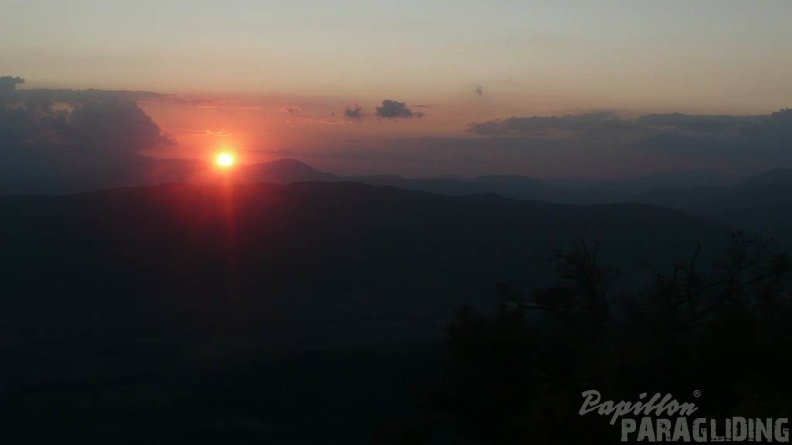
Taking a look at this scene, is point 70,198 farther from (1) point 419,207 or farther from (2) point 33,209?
(1) point 419,207

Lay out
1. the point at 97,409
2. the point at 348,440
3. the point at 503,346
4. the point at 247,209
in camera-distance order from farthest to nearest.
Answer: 1. the point at 247,209
2. the point at 97,409
3. the point at 348,440
4. the point at 503,346

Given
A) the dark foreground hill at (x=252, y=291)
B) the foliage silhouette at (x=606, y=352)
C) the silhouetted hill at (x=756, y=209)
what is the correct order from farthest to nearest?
the silhouetted hill at (x=756, y=209), the dark foreground hill at (x=252, y=291), the foliage silhouette at (x=606, y=352)

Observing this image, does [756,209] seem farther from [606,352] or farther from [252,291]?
[606,352]

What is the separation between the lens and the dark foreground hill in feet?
127

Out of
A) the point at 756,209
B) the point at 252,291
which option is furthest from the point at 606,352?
the point at 756,209

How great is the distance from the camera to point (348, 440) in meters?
33.2

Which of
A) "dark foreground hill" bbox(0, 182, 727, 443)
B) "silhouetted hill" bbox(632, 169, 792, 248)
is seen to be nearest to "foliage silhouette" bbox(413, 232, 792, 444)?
"dark foreground hill" bbox(0, 182, 727, 443)

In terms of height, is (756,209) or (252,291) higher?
(756,209)

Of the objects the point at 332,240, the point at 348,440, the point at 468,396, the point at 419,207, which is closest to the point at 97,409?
the point at 348,440

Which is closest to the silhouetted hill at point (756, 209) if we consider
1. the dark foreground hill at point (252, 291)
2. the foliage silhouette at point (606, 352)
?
the dark foreground hill at point (252, 291)

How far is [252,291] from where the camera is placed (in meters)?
82.2

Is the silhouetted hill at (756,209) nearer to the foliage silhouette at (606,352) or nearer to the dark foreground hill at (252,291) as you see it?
the dark foreground hill at (252,291)

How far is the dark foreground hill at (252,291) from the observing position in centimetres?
3884

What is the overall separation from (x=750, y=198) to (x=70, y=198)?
11413 cm
